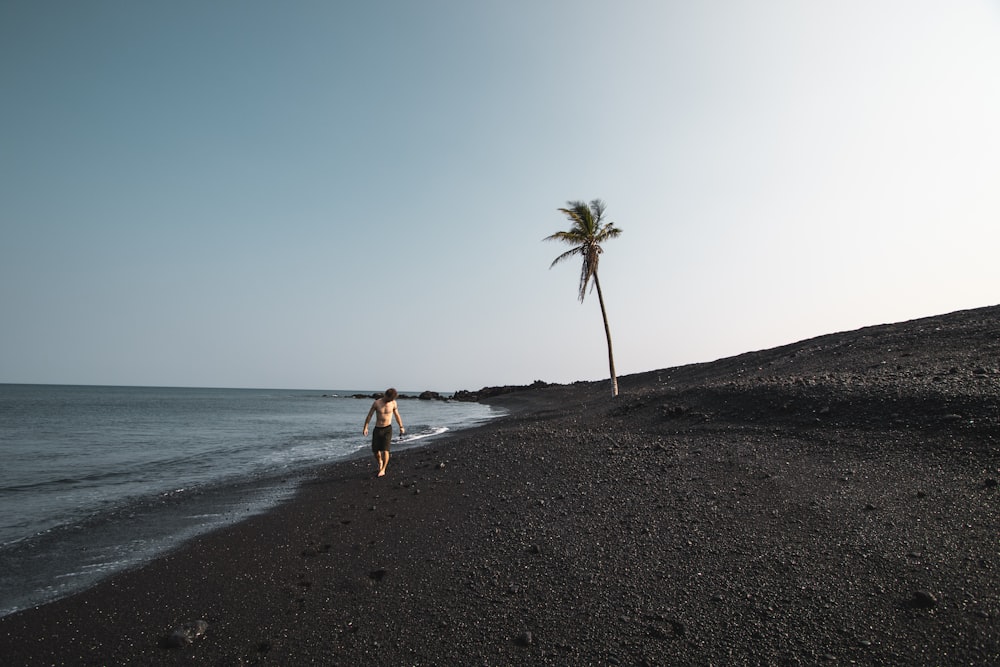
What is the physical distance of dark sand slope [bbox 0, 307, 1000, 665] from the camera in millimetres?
4508

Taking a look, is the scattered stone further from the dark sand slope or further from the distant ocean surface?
the distant ocean surface

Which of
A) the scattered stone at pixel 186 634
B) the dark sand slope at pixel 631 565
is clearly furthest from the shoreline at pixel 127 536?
the scattered stone at pixel 186 634

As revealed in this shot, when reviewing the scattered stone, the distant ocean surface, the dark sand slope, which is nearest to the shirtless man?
the dark sand slope

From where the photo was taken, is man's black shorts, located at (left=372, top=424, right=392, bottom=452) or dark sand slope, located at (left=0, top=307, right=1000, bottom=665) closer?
dark sand slope, located at (left=0, top=307, right=1000, bottom=665)

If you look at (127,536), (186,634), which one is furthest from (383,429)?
(186,634)

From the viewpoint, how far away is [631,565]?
5914 millimetres

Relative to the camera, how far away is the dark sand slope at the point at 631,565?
14.8 feet

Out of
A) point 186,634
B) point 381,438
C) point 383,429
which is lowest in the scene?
point 186,634

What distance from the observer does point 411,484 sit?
11.3 m

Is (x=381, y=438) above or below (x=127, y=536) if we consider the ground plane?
above

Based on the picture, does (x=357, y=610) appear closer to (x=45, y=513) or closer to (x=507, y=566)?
(x=507, y=566)

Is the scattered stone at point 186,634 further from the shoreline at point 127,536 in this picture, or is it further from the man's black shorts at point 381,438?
the man's black shorts at point 381,438

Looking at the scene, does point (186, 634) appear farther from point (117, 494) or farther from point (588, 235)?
point (588, 235)

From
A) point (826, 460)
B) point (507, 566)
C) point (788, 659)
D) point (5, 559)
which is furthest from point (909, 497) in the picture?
point (5, 559)
